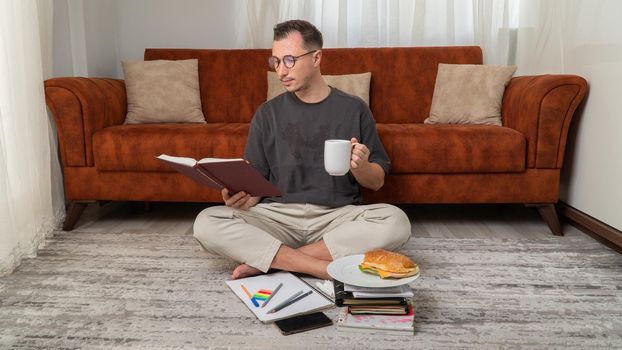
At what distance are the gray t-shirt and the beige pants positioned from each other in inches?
2.0

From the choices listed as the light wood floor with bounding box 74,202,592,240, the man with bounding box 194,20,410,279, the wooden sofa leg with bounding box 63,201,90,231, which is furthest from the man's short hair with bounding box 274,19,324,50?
the wooden sofa leg with bounding box 63,201,90,231

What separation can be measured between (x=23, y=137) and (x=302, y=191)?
1.22 m

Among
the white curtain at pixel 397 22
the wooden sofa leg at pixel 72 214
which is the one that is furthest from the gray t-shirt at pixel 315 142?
the white curtain at pixel 397 22

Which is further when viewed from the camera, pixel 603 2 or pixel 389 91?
pixel 389 91

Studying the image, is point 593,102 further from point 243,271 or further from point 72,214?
point 72,214

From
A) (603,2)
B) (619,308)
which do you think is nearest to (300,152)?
(619,308)

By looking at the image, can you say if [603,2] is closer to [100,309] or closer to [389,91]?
[389,91]

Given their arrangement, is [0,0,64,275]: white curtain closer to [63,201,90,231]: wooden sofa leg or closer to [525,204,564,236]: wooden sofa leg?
[63,201,90,231]: wooden sofa leg

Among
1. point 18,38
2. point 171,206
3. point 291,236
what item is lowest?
point 171,206

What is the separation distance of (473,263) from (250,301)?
2.93 ft

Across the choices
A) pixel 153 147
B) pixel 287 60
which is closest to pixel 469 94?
pixel 287 60

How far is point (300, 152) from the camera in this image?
1957 millimetres

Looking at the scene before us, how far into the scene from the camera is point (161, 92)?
3.01 m

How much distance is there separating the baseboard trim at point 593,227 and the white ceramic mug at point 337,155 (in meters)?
1.28
